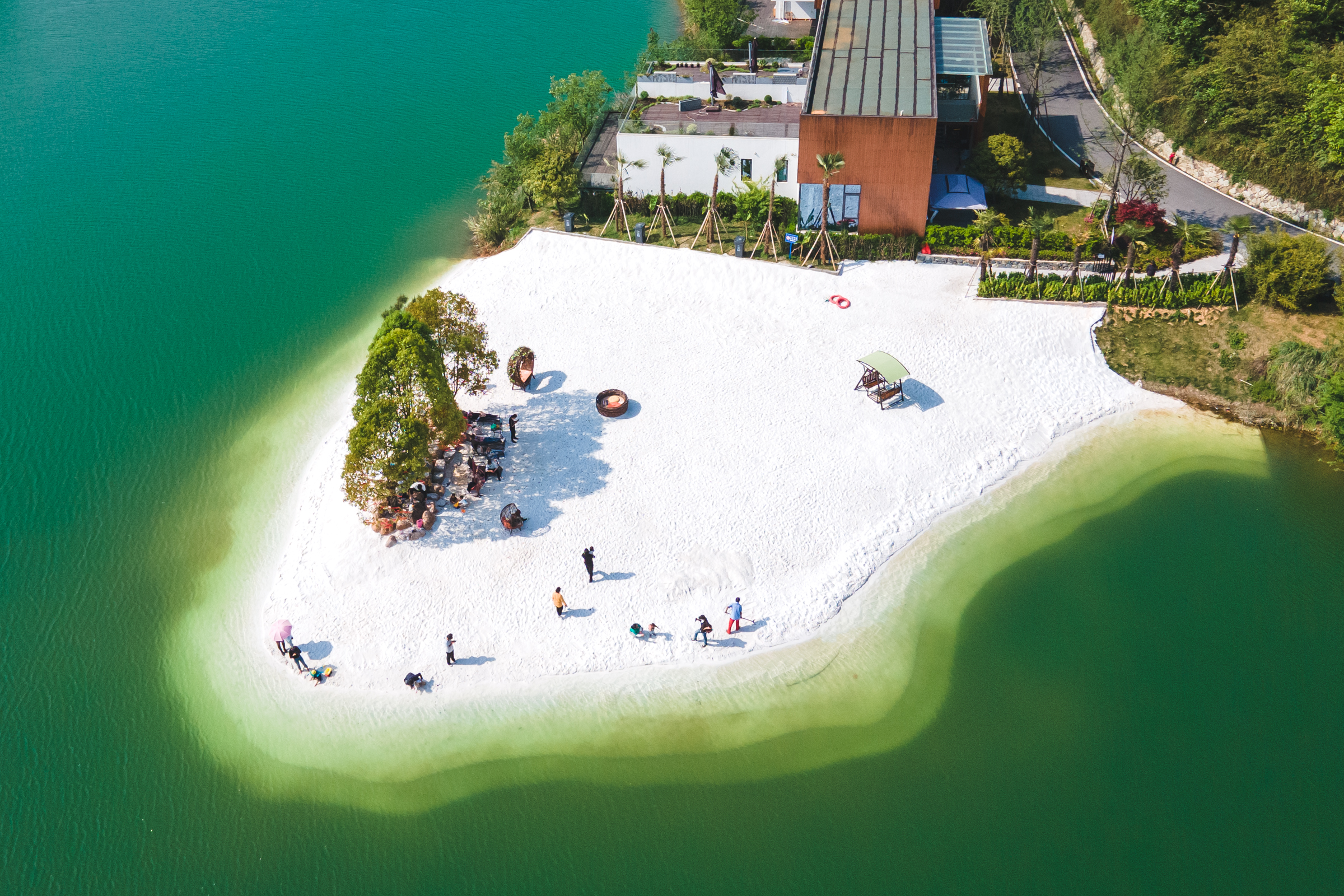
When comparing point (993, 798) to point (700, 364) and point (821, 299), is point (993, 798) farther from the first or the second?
point (821, 299)

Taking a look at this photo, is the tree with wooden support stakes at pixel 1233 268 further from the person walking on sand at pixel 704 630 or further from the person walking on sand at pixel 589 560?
the person walking on sand at pixel 589 560

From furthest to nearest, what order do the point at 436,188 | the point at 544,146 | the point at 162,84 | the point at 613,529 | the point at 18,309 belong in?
the point at 162,84, the point at 436,188, the point at 544,146, the point at 18,309, the point at 613,529

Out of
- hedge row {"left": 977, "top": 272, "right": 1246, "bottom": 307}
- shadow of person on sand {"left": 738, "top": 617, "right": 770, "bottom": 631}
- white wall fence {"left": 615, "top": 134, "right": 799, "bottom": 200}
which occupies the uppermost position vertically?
white wall fence {"left": 615, "top": 134, "right": 799, "bottom": 200}

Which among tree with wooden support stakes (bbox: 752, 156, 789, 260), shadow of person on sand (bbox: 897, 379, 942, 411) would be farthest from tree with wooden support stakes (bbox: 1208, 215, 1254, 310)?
tree with wooden support stakes (bbox: 752, 156, 789, 260)

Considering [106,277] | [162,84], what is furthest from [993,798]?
[162,84]

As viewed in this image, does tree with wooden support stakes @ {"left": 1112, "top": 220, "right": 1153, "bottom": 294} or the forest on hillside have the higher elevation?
the forest on hillside

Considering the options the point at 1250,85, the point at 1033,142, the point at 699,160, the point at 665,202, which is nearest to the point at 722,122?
the point at 699,160

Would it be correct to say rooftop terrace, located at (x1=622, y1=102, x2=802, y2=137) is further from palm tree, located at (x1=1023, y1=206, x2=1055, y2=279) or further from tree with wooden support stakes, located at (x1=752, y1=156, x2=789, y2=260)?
palm tree, located at (x1=1023, y1=206, x2=1055, y2=279)

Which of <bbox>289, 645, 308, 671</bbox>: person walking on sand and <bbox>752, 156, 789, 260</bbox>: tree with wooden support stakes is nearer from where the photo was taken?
<bbox>289, 645, 308, 671</bbox>: person walking on sand
